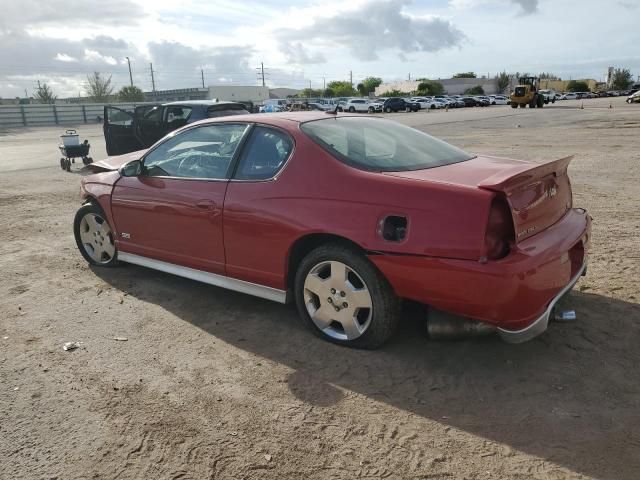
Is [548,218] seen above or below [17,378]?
above

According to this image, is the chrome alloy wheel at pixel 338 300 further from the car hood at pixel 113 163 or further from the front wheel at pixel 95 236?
the car hood at pixel 113 163

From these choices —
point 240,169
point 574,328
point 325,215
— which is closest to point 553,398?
point 574,328

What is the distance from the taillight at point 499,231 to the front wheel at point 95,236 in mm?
3588

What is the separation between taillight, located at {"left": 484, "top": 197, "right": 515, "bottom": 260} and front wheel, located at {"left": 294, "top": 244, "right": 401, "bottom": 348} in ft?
2.27

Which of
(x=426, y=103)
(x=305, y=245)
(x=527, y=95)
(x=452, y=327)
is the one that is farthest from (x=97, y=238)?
(x=426, y=103)

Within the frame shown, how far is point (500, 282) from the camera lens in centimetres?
285

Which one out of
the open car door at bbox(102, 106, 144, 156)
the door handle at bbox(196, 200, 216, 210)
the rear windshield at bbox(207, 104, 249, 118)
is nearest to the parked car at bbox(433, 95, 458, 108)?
the open car door at bbox(102, 106, 144, 156)

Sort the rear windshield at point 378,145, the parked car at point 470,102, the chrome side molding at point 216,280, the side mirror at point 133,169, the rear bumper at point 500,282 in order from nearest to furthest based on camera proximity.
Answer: the rear bumper at point 500,282 < the rear windshield at point 378,145 < the chrome side molding at point 216,280 < the side mirror at point 133,169 < the parked car at point 470,102

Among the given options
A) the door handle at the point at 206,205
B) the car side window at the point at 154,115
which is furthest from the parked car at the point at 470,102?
the door handle at the point at 206,205

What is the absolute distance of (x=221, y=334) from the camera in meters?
3.90

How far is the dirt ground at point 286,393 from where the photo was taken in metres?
2.54

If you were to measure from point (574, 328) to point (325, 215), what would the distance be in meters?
1.94

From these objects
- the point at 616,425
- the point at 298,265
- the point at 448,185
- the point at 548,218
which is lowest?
the point at 616,425

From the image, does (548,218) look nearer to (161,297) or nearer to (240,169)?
(240,169)
